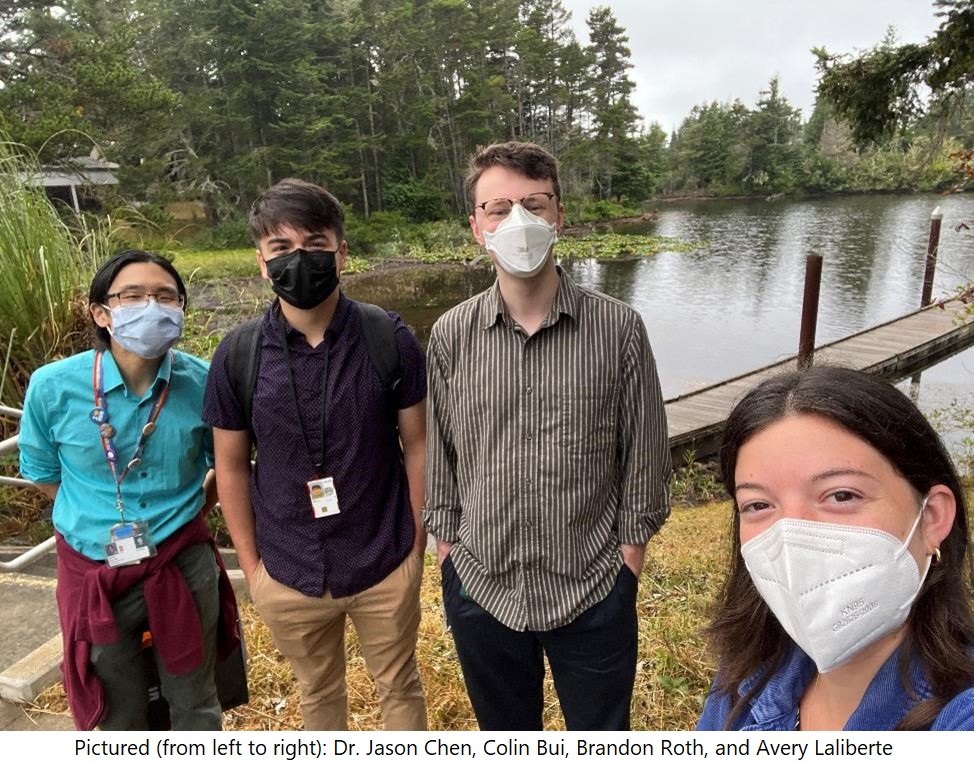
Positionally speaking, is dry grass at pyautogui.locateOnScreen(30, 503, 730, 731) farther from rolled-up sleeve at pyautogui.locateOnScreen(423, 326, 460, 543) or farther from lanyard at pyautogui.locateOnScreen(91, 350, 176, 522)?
lanyard at pyautogui.locateOnScreen(91, 350, 176, 522)

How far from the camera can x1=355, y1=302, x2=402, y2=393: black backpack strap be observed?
1.69 meters

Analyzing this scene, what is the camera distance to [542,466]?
4.99 ft

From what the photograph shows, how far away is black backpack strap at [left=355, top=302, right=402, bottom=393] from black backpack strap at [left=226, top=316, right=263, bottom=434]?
27 centimetres

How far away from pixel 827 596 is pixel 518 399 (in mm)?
763

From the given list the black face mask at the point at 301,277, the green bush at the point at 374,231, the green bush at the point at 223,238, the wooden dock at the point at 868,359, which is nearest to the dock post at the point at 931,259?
the wooden dock at the point at 868,359

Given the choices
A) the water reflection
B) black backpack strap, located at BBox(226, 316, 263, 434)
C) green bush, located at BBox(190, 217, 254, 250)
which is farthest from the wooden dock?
green bush, located at BBox(190, 217, 254, 250)

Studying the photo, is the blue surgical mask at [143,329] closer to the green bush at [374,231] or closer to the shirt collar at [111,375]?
the shirt collar at [111,375]

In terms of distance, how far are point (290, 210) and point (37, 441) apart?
33.8 inches

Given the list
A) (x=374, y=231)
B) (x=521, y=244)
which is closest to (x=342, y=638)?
(x=521, y=244)

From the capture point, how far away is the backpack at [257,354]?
166 cm

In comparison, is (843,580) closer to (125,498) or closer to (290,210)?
(290,210)

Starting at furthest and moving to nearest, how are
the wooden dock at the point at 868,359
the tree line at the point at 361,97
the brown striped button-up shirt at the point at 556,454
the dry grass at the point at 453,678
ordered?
the tree line at the point at 361,97
the wooden dock at the point at 868,359
the dry grass at the point at 453,678
the brown striped button-up shirt at the point at 556,454

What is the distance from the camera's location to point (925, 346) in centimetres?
976

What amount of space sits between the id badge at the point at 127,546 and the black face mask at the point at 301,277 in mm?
683
